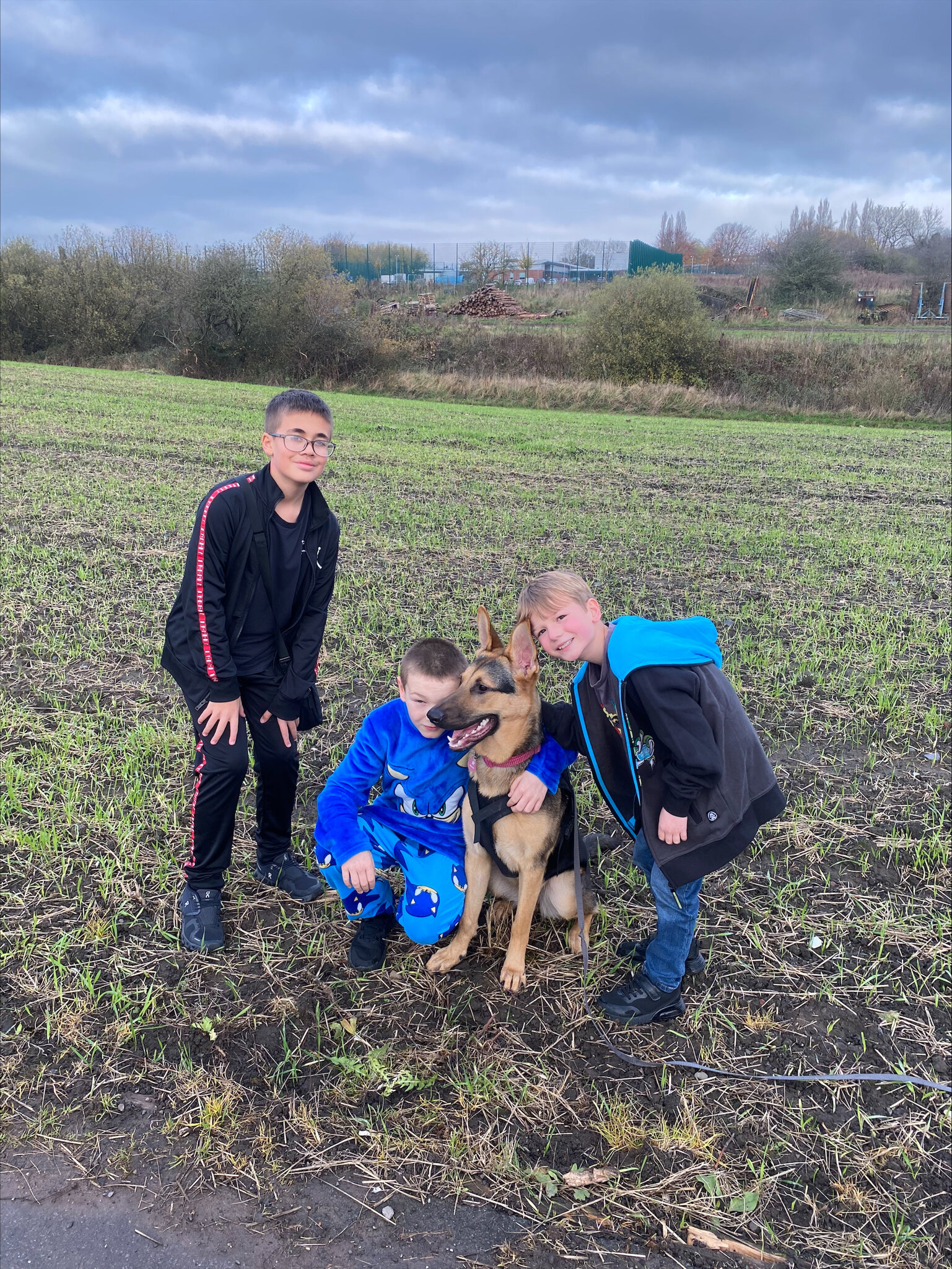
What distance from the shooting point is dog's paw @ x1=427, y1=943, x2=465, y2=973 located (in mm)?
3656

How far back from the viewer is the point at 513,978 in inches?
140

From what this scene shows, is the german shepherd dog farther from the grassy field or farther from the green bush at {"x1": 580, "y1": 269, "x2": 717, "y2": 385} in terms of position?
the green bush at {"x1": 580, "y1": 269, "x2": 717, "y2": 385}

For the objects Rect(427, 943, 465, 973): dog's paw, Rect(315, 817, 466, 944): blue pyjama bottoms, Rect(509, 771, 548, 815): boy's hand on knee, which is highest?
Rect(509, 771, 548, 815): boy's hand on knee

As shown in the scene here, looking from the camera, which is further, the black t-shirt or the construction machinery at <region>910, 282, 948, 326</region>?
the construction machinery at <region>910, 282, 948, 326</region>

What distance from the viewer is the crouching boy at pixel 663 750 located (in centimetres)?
295

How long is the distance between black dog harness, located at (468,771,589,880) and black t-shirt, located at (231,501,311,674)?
1.24 meters

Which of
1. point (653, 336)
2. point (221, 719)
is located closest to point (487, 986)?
point (221, 719)

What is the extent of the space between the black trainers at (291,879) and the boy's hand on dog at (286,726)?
27.9 inches

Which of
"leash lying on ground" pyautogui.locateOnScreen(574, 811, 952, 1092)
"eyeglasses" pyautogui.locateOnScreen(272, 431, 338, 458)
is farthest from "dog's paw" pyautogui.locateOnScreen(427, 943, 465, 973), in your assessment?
"eyeglasses" pyautogui.locateOnScreen(272, 431, 338, 458)

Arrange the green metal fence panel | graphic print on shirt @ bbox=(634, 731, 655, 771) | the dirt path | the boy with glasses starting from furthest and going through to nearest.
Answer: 1. the green metal fence panel
2. the boy with glasses
3. graphic print on shirt @ bbox=(634, 731, 655, 771)
4. the dirt path

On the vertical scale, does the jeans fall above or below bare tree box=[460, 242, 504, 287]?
→ below

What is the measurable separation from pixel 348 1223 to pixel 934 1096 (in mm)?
2336

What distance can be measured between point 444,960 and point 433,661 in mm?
1469

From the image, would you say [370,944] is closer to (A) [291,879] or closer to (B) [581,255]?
(A) [291,879]
